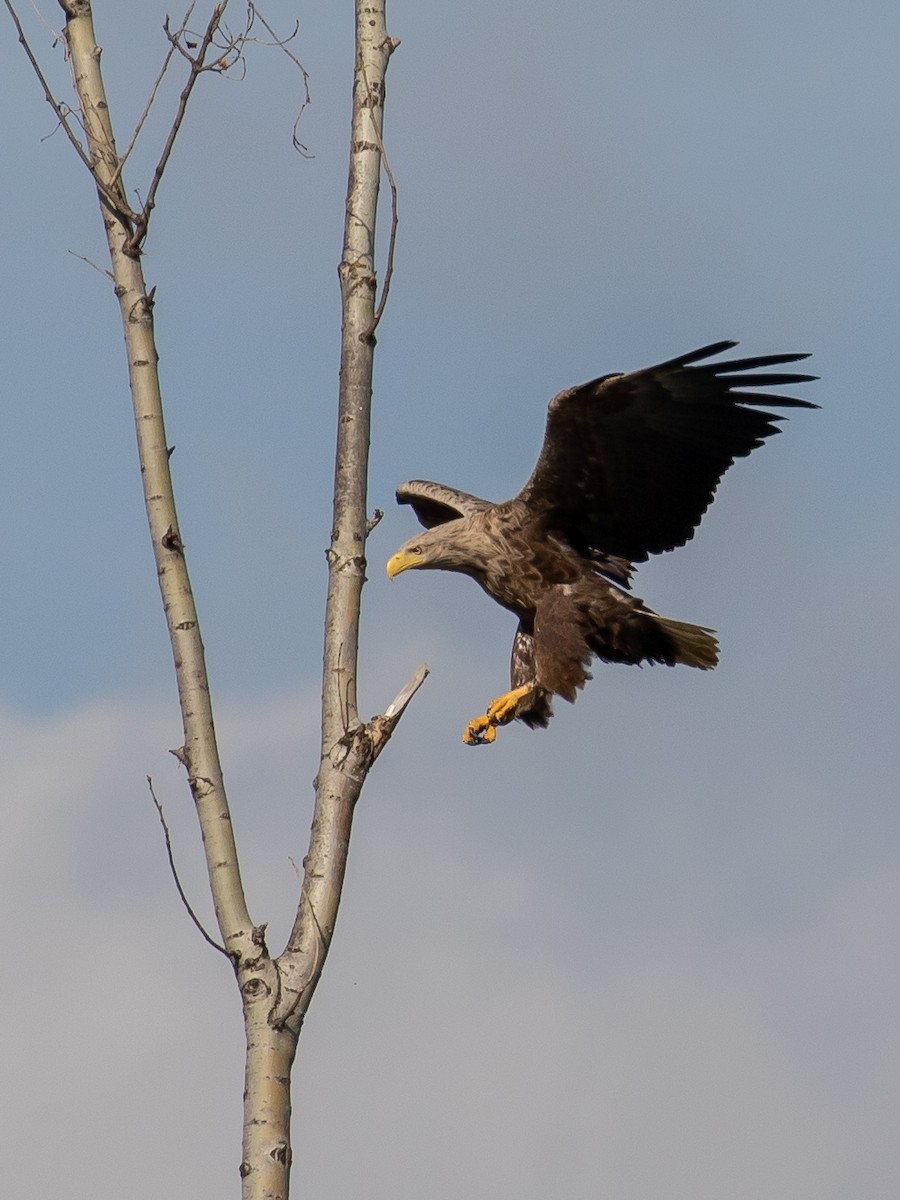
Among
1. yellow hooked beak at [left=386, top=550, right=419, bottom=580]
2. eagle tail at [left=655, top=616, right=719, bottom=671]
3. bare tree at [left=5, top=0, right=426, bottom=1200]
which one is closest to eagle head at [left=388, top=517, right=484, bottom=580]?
yellow hooked beak at [left=386, top=550, right=419, bottom=580]

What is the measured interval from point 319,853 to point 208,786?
1.23 feet

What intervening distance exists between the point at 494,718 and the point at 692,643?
→ 115 cm

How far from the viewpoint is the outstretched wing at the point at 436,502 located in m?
8.69

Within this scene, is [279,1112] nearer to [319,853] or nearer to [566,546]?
[319,853]

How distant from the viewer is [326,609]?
4.90 m

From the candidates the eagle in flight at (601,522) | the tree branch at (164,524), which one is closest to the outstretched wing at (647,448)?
the eagle in flight at (601,522)

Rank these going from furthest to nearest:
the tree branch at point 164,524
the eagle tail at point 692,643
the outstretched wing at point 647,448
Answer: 1. the eagle tail at point 692,643
2. the outstretched wing at point 647,448
3. the tree branch at point 164,524

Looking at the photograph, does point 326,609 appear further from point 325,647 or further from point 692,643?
point 692,643

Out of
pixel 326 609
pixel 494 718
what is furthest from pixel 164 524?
pixel 494 718

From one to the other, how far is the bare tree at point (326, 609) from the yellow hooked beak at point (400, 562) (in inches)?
113

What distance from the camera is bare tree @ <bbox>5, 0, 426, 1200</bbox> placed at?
4188 millimetres

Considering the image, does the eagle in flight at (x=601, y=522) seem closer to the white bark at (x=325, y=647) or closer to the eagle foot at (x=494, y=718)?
the eagle foot at (x=494, y=718)

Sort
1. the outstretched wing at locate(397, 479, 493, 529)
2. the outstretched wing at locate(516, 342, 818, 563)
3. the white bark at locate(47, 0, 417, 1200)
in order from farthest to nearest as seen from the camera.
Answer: the outstretched wing at locate(397, 479, 493, 529)
the outstretched wing at locate(516, 342, 818, 563)
the white bark at locate(47, 0, 417, 1200)

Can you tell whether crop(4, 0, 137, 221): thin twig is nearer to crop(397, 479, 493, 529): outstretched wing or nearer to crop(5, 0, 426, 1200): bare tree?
crop(5, 0, 426, 1200): bare tree
